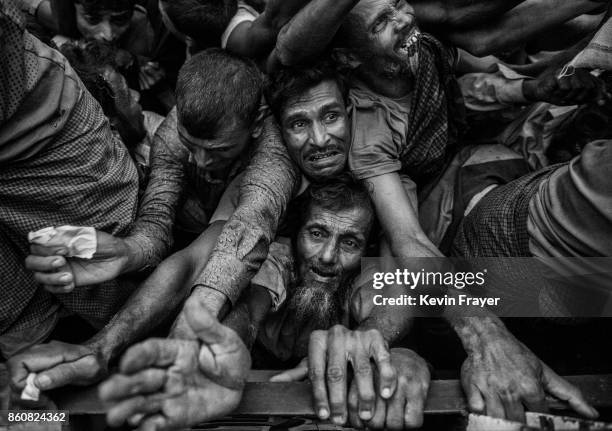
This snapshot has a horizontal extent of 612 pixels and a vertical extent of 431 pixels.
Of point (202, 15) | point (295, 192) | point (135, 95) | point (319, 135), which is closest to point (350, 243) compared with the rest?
point (295, 192)

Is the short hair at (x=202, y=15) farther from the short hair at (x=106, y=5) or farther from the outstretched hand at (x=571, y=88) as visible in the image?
the outstretched hand at (x=571, y=88)

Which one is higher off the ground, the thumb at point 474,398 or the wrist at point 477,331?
the wrist at point 477,331

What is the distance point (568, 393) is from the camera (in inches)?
71.8

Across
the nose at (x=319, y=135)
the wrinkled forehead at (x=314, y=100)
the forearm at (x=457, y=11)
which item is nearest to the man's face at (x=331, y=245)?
the nose at (x=319, y=135)

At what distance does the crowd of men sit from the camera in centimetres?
179

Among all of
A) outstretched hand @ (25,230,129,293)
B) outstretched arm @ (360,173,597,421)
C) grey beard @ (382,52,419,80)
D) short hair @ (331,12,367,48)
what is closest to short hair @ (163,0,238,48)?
short hair @ (331,12,367,48)

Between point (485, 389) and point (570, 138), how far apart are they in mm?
1379

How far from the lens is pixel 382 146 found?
251cm

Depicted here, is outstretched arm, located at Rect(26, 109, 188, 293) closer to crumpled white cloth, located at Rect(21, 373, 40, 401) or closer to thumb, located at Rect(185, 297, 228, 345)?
crumpled white cloth, located at Rect(21, 373, 40, 401)

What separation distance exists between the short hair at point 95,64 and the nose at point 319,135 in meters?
0.89

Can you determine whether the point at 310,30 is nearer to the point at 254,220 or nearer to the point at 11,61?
the point at 254,220

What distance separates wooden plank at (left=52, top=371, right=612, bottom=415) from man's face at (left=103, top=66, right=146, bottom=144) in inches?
51.7

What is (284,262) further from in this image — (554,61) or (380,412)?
(554,61)

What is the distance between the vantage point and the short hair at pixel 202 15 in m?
→ 2.67
